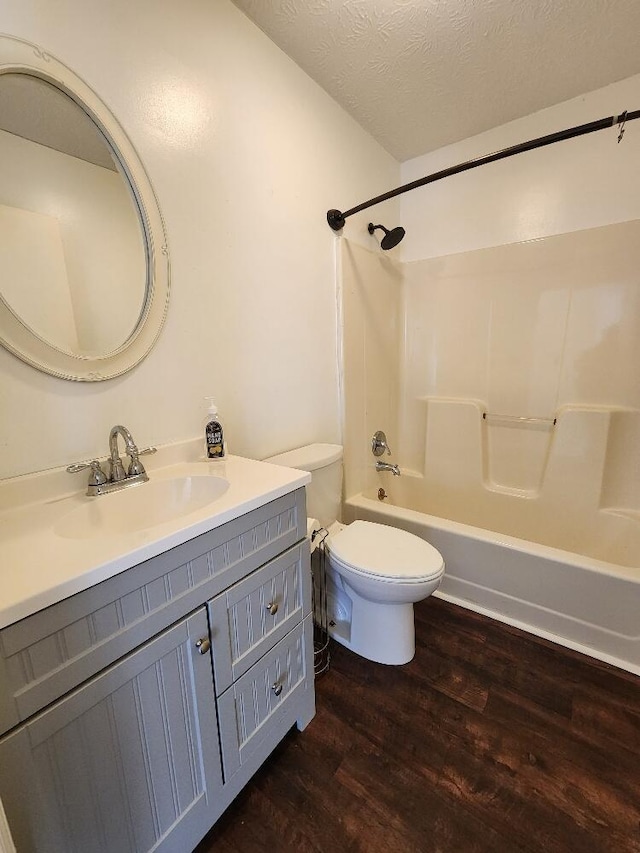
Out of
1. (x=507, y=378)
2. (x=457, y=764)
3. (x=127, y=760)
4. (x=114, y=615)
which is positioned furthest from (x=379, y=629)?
(x=507, y=378)

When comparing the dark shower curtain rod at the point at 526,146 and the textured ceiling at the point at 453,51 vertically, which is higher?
the textured ceiling at the point at 453,51

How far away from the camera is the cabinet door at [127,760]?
0.53m

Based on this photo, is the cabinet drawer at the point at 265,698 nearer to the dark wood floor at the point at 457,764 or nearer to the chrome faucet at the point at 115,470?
the dark wood floor at the point at 457,764

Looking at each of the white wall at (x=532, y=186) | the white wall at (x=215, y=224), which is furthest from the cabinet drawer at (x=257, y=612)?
the white wall at (x=532, y=186)

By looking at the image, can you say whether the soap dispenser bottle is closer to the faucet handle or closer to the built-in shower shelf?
the faucet handle

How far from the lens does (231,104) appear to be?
47.4 inches

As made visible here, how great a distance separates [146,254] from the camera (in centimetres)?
102

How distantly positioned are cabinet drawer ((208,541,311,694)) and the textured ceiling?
5.83 feet

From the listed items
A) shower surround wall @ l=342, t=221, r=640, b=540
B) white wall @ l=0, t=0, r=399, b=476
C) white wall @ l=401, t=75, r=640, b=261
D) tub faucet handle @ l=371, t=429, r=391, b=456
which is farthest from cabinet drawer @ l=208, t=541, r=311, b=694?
white wall @ l=401, t=75, r=640, b=261

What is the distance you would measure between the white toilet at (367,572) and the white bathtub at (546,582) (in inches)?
13.4

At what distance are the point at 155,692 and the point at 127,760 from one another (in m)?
0.11

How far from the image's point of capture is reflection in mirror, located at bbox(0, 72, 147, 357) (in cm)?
81

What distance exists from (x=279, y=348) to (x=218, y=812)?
4.63 ft

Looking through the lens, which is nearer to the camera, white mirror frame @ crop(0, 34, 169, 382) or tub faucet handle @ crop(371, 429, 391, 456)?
white mirror frame @ crop(0, 34, 169, 382)
